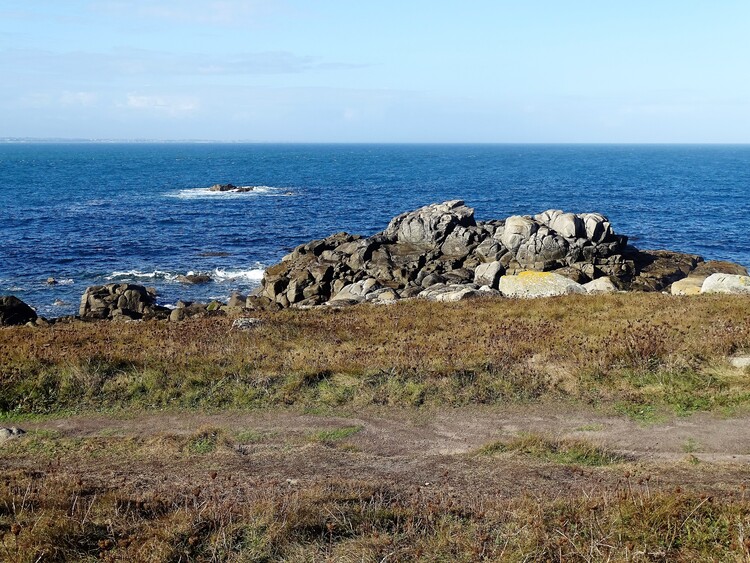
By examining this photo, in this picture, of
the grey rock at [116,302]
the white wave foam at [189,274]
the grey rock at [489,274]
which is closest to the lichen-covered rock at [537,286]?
the grey rock at [489,274]

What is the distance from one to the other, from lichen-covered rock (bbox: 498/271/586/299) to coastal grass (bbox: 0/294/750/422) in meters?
7.40

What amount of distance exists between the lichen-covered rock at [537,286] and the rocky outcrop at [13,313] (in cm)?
2481

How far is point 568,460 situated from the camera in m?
12.3

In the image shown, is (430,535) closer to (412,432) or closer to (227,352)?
(412,432)

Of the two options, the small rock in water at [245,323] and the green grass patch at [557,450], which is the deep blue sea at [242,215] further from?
the green grass patch at [557,450]

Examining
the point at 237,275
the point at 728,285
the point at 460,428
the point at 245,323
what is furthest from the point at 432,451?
the point at 237,275

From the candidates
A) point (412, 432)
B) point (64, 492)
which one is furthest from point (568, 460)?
point (64, 492)

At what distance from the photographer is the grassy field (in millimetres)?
Answer: 8203

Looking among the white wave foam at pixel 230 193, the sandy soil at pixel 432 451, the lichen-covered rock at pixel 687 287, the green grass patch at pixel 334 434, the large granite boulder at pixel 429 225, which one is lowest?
the green grass patch at pixel 334 434

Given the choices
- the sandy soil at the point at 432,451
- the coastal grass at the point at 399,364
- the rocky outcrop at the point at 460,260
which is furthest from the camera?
the rocky outcrop at the point at 460,260

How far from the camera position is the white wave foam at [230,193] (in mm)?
99312

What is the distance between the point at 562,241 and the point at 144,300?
28.1m

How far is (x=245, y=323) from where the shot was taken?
2314cm

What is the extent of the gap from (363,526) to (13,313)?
1184 inches
